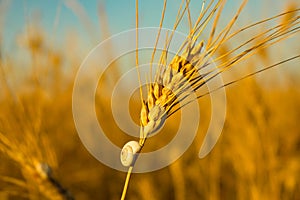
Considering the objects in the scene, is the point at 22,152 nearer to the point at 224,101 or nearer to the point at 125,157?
the point at 125,157

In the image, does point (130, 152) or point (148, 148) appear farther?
point (148, 148)

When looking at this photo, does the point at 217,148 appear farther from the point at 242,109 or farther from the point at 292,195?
the point at 292,195

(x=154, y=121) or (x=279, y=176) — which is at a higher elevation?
(x=154, y=121)

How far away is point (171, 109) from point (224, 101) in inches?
28.6

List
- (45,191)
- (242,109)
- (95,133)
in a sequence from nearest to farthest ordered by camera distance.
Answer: (45,191) < (242,109) < (95,133)

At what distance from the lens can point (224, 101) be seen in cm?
105

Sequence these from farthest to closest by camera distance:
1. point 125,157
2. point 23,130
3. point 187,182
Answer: point 187,182 < point 23,130 < point 125,157

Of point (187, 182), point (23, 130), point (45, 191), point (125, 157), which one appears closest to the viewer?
point (125, 157)

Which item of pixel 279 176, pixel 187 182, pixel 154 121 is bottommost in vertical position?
pixel 187 182

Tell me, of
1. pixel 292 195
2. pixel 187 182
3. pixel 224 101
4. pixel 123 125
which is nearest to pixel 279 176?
pixel 292 195

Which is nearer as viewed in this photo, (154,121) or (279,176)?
(154,121)

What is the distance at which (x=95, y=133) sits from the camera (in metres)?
1.53

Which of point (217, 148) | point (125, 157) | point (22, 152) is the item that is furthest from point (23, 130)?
point (217, 148)

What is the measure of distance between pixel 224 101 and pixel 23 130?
0.60 meters
